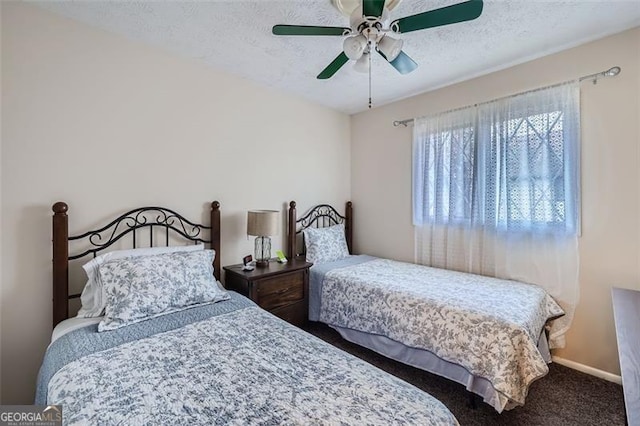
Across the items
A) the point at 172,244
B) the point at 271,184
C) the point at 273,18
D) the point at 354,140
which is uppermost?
the point at 273,18

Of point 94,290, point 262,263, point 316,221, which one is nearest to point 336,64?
point 262,263

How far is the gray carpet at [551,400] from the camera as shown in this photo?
Answer: 69.7 inches

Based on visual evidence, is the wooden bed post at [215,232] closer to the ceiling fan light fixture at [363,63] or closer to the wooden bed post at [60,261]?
the wooden bed post at [60,261]

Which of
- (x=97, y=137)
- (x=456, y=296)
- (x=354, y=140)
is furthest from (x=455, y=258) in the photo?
(x=97, y=137)

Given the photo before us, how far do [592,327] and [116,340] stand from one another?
3.24 m

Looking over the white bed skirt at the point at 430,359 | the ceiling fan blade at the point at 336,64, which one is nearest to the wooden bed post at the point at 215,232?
the white bed skirt at the point at 430,359

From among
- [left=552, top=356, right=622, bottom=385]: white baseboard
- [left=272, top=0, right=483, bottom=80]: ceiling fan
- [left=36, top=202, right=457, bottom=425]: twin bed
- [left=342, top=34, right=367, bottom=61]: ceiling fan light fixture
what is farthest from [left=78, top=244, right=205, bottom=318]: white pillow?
[left=552, top=356, right=622, bottom=385]: white baseboard

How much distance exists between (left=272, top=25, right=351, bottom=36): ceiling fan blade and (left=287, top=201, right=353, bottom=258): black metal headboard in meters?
1.81

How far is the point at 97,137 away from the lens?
2053 mm

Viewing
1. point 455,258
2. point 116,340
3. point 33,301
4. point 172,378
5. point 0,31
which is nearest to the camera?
point 172,378

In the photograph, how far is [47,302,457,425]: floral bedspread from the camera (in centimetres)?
97

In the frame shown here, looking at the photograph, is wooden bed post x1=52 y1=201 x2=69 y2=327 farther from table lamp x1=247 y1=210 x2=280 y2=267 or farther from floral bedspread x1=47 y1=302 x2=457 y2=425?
table lamp x1=247 y1=210 x2=280 y2=267

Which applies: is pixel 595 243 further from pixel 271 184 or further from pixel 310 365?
pixel 271 184

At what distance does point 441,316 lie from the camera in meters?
2.00
